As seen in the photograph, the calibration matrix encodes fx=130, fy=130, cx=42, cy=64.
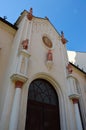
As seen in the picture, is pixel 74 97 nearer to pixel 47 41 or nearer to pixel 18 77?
pixel 18 77

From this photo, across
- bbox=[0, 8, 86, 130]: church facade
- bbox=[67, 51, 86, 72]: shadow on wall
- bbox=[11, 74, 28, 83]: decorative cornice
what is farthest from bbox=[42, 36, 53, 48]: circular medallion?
bbox=[67, 51, 86, 72]: shadow on wall

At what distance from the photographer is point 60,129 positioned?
6.11 m

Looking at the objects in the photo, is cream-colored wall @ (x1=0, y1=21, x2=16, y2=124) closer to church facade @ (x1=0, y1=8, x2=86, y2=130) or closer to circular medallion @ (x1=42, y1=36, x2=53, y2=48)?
church facade @ (x1=0, y1=8, x2=86, y2=130)

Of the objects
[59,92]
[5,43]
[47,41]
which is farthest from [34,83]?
[47,41]

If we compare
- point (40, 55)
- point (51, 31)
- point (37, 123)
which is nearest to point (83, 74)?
point (51, 31)

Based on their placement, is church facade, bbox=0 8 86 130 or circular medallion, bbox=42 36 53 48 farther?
circular medallion, bbox=42 36 53 48

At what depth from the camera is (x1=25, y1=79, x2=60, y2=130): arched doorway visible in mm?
5523

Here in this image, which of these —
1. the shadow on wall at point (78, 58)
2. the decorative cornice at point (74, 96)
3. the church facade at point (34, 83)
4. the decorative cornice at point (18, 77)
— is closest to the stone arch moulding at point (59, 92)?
the church facade at point (34, 83)

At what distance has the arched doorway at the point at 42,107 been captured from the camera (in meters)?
5.52

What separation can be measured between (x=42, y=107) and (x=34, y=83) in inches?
49.8

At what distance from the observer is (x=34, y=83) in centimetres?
673

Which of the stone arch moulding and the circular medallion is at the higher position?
the circular medallion

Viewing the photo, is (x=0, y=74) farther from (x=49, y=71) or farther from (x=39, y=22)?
(x=39, y=22)

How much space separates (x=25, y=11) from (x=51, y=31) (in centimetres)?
237
